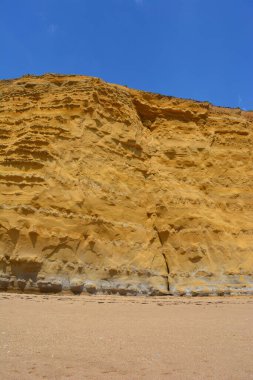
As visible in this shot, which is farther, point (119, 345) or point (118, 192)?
point (118, 192)

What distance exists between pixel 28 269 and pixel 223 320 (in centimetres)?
664

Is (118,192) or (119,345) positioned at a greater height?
(118,192)

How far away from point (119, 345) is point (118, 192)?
1072 centimetres

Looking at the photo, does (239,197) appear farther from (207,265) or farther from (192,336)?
(192,336)

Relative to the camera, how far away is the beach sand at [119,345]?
3.87m

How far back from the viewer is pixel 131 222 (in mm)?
15023

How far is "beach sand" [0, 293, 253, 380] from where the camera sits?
3.87 metres

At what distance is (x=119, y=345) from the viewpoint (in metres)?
4.86

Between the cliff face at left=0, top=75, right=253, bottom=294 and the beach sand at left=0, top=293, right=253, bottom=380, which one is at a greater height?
the cliff face at left=0, top=75, right=253, bottom=294

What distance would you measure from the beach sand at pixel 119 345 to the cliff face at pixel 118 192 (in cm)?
531

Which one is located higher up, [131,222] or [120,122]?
[120,122]

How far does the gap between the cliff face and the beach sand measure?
531cm

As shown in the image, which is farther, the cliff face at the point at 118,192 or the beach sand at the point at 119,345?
the cliff face at the point at 118,192

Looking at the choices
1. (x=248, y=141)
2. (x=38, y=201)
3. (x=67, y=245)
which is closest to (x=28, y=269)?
(x=67, y=245)
